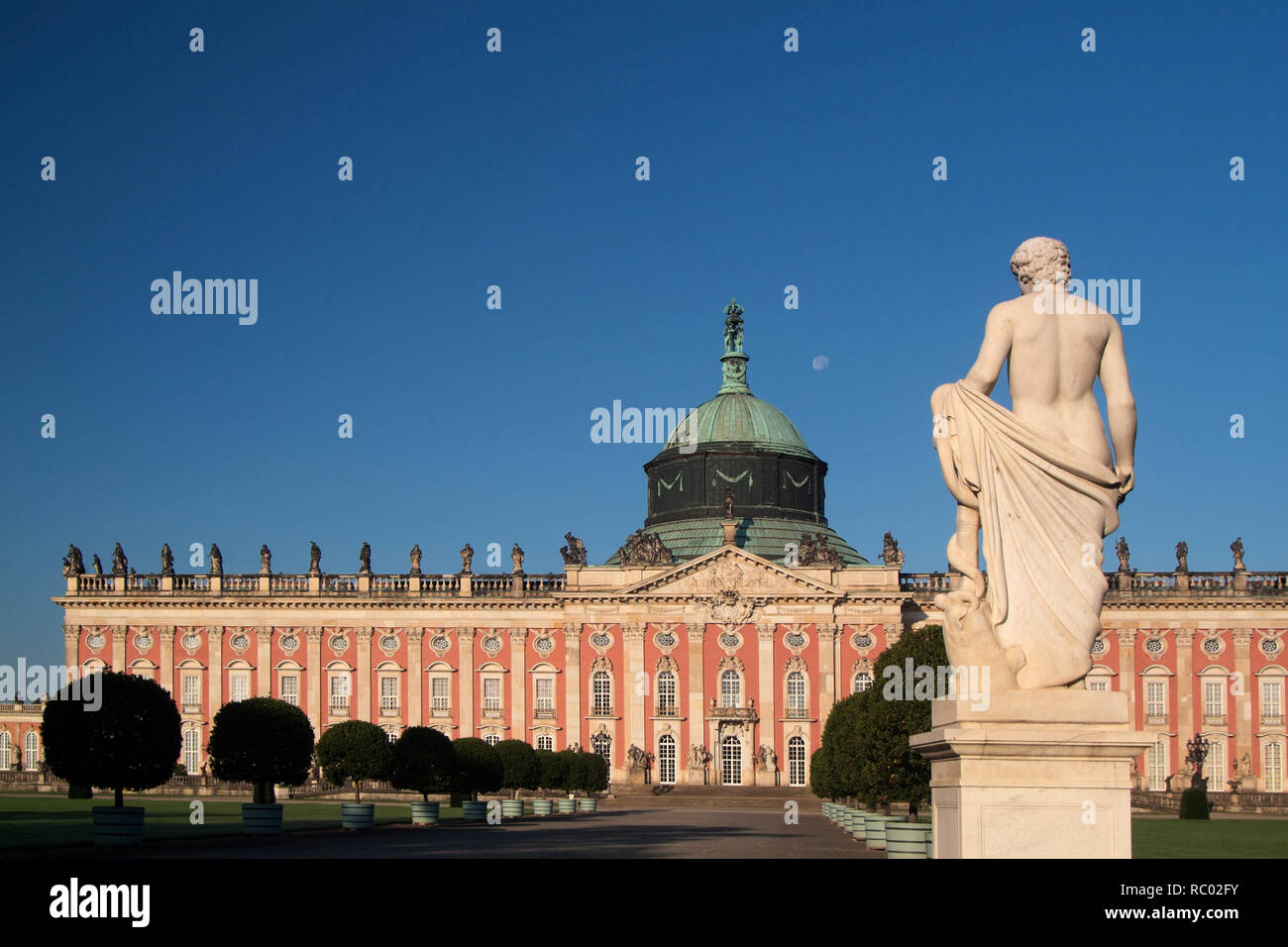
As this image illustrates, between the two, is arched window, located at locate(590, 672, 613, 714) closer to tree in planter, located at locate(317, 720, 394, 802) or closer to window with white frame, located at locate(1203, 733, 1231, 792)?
window with white frame, located at locate(1203, 733, 1231, 792)

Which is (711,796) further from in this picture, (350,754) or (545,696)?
(350,754)

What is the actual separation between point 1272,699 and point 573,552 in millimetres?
36270

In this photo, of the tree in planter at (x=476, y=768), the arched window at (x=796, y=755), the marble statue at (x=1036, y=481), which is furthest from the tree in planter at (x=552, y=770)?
the marble statue at (x=1036, y=481)

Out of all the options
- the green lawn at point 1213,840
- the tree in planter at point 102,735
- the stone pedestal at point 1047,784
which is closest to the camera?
the stone pedestal at point 1047,784

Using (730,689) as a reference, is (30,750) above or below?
below

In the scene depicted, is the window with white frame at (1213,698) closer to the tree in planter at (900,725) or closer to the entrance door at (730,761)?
the entrance door at (730,761)

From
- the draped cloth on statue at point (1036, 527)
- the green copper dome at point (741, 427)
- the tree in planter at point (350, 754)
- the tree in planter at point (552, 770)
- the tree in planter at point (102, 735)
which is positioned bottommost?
the tree in planter at point (552, 770)

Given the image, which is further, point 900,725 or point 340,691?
point 340,691

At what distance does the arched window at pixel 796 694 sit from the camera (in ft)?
244

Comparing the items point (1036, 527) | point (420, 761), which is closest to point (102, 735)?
point (420, 761)

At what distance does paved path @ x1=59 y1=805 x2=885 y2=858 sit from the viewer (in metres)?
27.3

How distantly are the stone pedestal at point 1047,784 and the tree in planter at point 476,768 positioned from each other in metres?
39.7

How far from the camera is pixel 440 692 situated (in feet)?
255

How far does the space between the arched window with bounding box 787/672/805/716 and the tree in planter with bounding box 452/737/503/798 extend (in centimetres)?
2651
